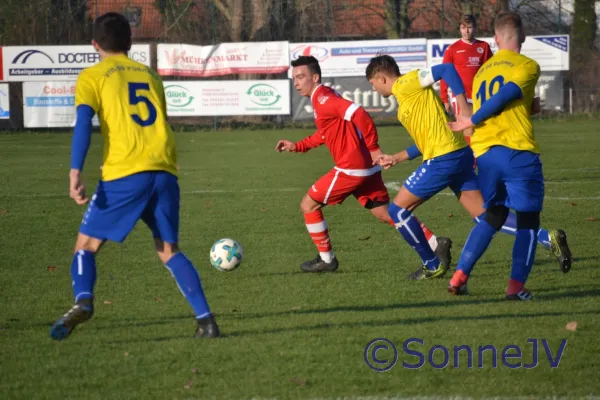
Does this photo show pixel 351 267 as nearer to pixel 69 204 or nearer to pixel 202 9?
pixel 69 204

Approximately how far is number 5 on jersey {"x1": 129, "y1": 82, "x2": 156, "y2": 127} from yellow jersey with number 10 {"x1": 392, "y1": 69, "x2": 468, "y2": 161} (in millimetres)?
2580

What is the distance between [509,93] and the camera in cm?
616

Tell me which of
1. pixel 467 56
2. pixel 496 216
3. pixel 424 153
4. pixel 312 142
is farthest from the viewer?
pixel 467 56

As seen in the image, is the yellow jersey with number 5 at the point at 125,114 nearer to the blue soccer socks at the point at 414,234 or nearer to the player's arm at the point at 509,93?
the player's arm at the point at 509,93

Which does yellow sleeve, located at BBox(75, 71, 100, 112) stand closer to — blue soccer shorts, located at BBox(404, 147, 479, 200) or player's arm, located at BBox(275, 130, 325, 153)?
blue soccer shorts, located at BBox(404, 147, 479, 200)

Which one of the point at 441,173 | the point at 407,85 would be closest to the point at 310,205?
the point at 441,173

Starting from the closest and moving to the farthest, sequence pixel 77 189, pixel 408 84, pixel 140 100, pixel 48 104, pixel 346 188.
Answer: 1. pixel 77 189
2. pixel 140 100
3. pixel 408 84
4. pixel 346 188
5. pixel 48 104

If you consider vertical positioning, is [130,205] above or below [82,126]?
below

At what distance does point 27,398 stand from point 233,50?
83.9 ft

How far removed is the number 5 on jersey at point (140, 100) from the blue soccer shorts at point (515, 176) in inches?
92.2

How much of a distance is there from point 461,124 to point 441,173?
0.98 m

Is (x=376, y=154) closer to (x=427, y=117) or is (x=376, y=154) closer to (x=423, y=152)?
(x=423, y=152)

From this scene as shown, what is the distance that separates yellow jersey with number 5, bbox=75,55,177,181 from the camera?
5.20 m

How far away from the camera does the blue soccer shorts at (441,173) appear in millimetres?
7297
